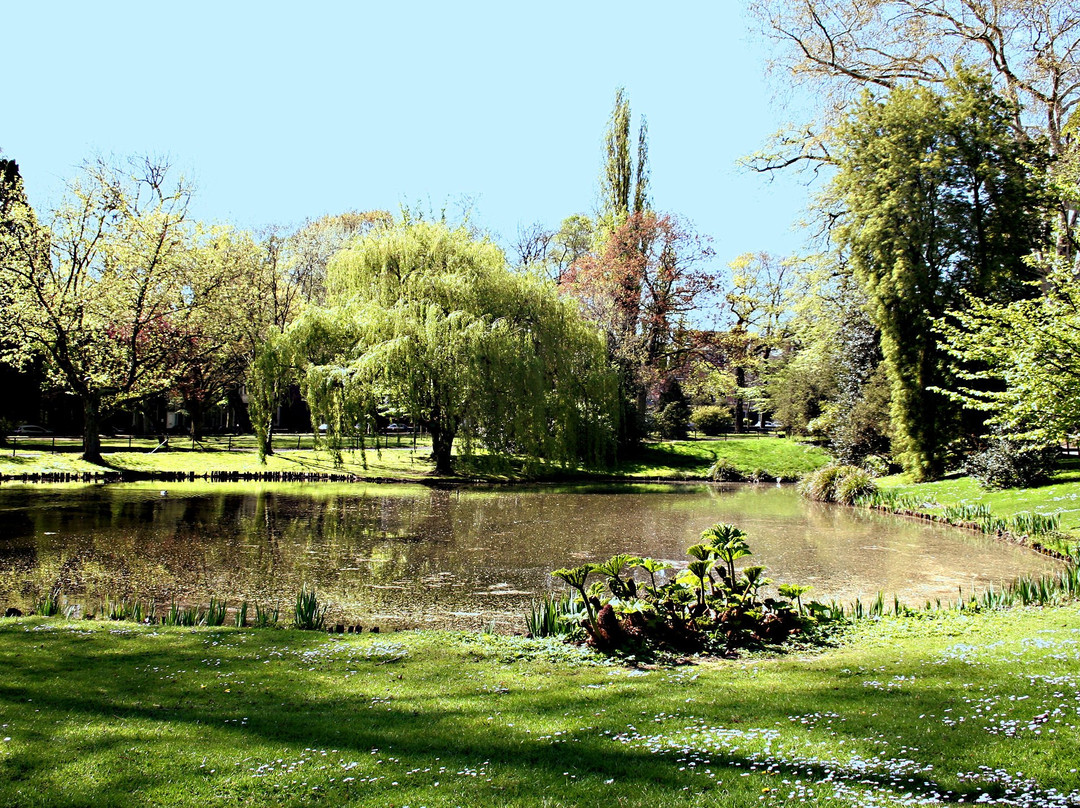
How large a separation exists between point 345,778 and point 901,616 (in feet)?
24.1

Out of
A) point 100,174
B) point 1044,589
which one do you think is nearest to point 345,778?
point 1044,589

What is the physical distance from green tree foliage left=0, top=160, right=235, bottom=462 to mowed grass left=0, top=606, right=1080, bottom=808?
988 inches

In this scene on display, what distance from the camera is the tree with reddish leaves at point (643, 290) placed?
40.8 metres

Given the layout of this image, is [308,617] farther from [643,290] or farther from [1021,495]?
[643,290]

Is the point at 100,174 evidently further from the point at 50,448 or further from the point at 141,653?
the point at 141,653

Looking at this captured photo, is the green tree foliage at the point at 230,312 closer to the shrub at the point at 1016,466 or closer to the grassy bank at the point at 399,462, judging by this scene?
the grassy bank at the point at 399,462

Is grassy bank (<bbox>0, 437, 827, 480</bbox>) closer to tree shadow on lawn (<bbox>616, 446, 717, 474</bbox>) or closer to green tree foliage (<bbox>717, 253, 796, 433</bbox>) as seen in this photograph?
tree shadow on lawn (<bbox>616, 446, 717, 474</bbox>)

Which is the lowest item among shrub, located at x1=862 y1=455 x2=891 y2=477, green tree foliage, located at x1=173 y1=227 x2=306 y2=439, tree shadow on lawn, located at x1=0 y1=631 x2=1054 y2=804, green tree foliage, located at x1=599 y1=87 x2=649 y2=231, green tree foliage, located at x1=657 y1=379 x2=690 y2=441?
tree shadow on lawn, located at x1=0 y1=631 x2=1054 y2=804

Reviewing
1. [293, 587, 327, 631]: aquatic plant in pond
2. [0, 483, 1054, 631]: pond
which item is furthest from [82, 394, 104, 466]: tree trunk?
[293, 587, 327, 631]: aquatic plant in pond

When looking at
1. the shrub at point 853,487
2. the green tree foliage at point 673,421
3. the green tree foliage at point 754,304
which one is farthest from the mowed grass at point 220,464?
the green tree foliage at point 754,304

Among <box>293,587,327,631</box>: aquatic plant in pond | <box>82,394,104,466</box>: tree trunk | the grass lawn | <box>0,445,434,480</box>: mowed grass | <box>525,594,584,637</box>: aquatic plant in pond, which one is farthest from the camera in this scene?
<box>82,394,104,466</box>: tree trunk

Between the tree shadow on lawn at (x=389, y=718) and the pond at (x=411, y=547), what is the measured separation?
10.3 feet

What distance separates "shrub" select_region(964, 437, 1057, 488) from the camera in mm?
20547

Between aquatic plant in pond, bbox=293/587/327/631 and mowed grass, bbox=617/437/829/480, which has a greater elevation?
mowed grass, bbox=617/437/829/480
